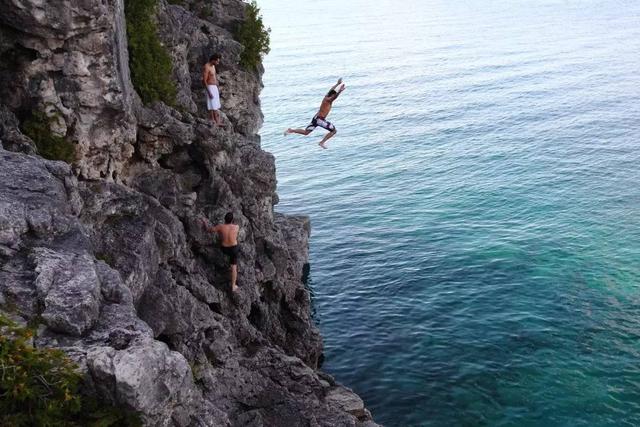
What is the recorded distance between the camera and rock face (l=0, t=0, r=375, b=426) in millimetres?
13078

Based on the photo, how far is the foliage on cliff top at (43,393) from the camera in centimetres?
1084

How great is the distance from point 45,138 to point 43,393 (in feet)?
39.8

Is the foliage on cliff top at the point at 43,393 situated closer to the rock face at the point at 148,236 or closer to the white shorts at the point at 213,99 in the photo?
the rock face at the point at 148,236

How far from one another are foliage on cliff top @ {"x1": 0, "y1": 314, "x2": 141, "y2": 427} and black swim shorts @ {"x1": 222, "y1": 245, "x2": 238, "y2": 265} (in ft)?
51.4

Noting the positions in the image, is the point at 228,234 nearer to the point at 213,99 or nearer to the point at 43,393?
the point at 213,99

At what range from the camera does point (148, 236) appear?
22203 millimetres

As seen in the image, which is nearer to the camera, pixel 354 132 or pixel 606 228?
pixel 606 228

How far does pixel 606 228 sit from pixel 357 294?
20514mm

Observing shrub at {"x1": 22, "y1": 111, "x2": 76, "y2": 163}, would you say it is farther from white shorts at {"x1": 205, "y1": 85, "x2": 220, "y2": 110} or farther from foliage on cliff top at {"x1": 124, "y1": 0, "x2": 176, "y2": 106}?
white shorts at {"x1": 205, "y1": 85, "x2": 220, "y2": 110}

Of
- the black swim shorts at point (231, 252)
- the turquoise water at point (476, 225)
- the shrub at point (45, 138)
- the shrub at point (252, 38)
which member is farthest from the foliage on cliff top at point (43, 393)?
the shrub at point (252, 38)

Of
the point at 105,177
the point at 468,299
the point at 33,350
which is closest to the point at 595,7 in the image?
the point at 468,299

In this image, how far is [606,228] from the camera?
48.8 metres

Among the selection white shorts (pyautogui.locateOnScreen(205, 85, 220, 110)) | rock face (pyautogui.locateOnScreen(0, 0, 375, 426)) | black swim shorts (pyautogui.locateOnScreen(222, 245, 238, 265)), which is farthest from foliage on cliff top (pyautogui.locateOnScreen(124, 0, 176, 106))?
black swim shorts (pyautogui.locateOnScreen(222, 245, 238, 265))

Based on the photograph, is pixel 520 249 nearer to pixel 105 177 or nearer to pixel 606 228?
pixel 606 228
